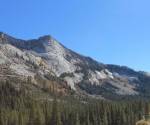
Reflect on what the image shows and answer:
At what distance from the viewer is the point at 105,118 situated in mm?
198875

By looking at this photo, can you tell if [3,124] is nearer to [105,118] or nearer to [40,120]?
[40,120]

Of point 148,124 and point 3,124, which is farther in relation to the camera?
point 3,124

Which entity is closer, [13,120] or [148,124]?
[148,124]

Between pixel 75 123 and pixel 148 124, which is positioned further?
pixel 75 123

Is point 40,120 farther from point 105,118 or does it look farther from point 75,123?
point 105,118

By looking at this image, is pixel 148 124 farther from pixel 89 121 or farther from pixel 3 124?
pixel 3 124

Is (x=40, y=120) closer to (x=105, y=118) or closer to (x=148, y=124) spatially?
(x=105, y=118)

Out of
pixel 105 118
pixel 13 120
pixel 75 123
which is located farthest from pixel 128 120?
pixel 13 120

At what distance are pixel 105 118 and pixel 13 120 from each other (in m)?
45.3

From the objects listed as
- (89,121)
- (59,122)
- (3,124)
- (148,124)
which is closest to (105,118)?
(89,121)

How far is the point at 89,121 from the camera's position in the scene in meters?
198

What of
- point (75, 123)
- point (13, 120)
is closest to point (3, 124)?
point (13, 120)

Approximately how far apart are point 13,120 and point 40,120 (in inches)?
520

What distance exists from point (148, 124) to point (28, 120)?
63.2m
